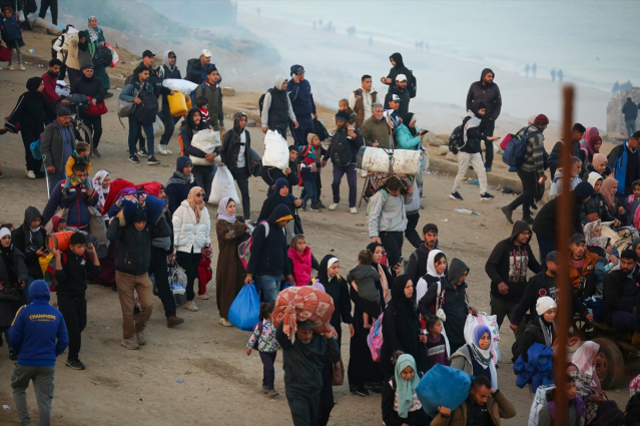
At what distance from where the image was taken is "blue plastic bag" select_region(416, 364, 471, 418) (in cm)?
564

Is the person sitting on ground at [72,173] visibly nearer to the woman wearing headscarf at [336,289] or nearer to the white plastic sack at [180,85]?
the woman wearing headscarf at [336,289]

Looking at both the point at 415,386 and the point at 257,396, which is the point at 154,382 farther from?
the point at 415,386

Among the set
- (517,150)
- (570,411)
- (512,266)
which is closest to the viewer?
(570,411)

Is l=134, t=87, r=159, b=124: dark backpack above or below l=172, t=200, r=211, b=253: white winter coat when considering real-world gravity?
above

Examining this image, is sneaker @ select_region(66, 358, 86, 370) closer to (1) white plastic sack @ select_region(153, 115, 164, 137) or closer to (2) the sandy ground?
(2) the sandy ground

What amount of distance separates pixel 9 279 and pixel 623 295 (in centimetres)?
627

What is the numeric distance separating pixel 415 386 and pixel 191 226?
12.3ft

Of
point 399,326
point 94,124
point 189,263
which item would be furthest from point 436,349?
point 94,124

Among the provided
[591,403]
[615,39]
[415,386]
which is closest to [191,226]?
[415,386]

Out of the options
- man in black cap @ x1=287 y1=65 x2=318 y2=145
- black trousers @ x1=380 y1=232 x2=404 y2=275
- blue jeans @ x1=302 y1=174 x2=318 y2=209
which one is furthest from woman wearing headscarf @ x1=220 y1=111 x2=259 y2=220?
black trousers @ x1=380 y1=232 x2=404 y2=275

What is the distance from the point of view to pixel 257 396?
7230mm

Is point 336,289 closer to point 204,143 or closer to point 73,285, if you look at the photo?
point 73,285

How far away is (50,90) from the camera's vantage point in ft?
41.1

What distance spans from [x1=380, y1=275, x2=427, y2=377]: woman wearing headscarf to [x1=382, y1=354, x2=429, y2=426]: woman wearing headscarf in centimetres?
54
